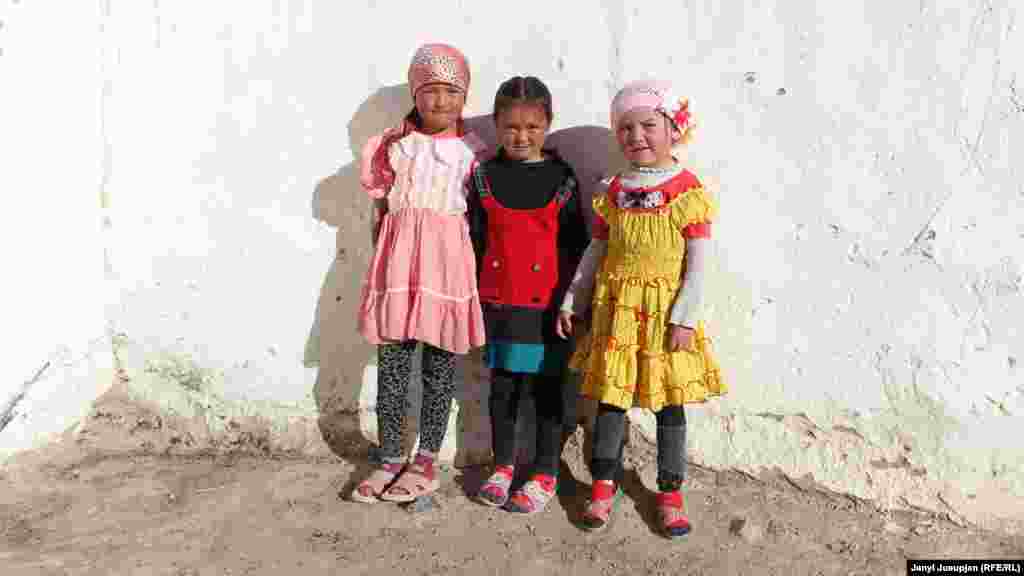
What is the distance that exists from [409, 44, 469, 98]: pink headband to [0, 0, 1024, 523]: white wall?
0.21 m

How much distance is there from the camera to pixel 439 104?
296cm

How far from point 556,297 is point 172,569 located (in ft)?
5.02

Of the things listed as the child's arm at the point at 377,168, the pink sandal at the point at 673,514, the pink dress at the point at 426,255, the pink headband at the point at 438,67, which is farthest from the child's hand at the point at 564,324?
the pink headband at the point at 438,67

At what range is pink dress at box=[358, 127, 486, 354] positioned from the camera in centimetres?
299

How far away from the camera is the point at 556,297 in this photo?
3.03 meters

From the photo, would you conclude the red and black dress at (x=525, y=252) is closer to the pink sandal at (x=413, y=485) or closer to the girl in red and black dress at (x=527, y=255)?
the girl in red and black dress at (x=527, y=255)

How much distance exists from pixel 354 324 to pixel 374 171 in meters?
0.66

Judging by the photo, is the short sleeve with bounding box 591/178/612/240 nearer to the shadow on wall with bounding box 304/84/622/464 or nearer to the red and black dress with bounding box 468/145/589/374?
the red and black dress with bounding box 468/145/589/374

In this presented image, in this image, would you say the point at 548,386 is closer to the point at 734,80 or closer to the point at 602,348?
the point at 602,348

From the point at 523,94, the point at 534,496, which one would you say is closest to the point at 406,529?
the point at 534,496

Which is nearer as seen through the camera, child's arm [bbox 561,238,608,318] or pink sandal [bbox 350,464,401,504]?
child's arm [bbox 561,238,608,318]

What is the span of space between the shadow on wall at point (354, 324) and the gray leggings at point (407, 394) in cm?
20

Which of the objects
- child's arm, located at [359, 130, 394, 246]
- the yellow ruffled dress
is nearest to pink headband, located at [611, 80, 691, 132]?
the yellow ruffled dress

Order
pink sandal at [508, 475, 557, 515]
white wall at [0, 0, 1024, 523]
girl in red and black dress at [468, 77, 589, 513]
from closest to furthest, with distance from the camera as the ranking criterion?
1. white wall at [0, 0, 1024, 523]
2. girl in red and black dress at [468, 77, 589, 513]
3. pink sandal at [508, 475, 557, 515]
